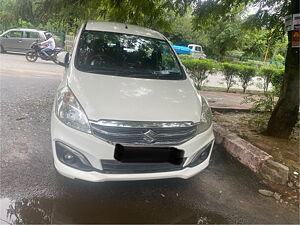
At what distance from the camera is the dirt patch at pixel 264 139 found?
13.5ft

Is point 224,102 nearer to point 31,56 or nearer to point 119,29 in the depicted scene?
point 119,29

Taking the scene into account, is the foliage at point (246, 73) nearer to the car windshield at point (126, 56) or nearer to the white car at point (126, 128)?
the car windshield at point (126, 56)

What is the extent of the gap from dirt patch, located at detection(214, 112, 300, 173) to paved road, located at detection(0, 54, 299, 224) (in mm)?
672

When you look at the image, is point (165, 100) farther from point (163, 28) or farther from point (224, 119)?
point (163, 28)

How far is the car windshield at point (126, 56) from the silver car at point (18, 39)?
42.6ft

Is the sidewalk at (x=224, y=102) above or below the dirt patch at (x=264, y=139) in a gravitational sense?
below

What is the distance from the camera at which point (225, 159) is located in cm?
423

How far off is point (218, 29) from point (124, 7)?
19.5 m

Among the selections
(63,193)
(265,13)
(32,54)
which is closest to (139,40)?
(63,193)

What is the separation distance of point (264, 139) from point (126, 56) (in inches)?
109

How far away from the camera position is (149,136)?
8.57ft

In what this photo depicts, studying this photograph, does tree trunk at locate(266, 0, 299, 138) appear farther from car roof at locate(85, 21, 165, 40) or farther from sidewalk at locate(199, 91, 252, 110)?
sidewalk at locate(199, 91, 252, 110)

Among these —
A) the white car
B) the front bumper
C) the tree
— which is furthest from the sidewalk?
the front bumper

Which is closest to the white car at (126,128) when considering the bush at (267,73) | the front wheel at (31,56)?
the bush at (267,73)
